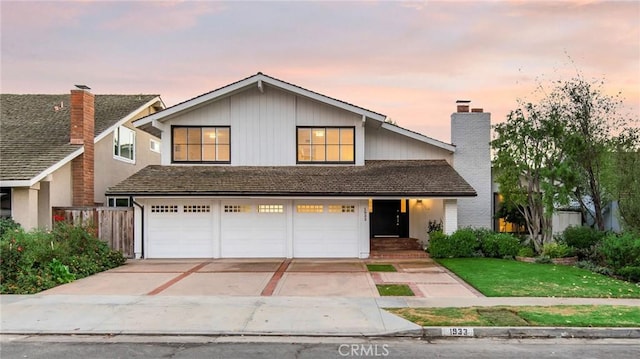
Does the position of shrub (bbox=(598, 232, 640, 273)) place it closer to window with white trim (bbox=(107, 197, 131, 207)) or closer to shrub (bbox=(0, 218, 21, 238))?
window with white trim (bbox=(107, 197, 131, 207))

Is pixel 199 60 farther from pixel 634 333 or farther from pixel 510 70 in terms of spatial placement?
pixel 634 333

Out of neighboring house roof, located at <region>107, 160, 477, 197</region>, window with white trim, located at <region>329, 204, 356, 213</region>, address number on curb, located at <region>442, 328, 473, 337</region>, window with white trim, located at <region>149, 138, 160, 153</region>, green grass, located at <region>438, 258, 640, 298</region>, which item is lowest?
green grass, located at <region>438, 258, 640, 298</region>

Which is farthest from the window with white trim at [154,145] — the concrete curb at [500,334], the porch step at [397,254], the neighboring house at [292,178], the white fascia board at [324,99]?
the concrete curb at [500,334]

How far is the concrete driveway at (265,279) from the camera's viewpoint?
1130 cm

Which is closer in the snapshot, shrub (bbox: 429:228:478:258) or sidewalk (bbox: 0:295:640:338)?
sidewalk (bbox: 0:295:640:338)

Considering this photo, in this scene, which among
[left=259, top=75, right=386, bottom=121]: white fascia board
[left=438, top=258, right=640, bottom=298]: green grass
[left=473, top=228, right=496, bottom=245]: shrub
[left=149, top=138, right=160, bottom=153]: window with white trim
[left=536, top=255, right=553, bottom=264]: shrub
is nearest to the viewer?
[left=438, top=258, right=640, bottom=298]: green grass

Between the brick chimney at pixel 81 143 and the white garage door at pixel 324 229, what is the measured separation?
27.4ft

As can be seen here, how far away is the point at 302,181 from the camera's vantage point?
17.4 metres

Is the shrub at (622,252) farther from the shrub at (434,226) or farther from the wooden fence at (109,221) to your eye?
the wooden fence at (109,221)

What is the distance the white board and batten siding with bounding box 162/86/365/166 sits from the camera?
18.8m

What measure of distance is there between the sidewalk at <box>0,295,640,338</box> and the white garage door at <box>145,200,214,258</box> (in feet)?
21.7

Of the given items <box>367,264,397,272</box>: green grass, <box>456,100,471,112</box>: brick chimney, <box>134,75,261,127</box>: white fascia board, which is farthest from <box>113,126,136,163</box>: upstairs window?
<box>456,100,471,112</box>: brick chimney

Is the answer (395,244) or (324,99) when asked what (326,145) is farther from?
(395,244)

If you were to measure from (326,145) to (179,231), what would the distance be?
6655 millimetres
